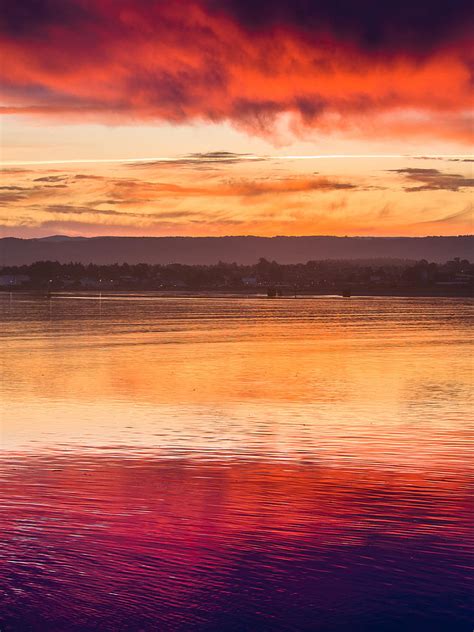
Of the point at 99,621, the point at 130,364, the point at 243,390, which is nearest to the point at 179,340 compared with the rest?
the point at 130,364

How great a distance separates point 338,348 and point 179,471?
157 feet

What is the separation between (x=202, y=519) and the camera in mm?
17531

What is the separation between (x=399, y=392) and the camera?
3947 centimetres

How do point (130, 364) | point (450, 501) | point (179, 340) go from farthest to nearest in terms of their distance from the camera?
point (179, 340)
point (130, 364)
point (450, 501)

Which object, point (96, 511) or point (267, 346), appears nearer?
point (96, 511)

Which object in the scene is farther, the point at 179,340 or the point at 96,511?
the point at 179,340

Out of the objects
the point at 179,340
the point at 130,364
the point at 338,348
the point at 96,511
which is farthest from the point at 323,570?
the point at 179,340

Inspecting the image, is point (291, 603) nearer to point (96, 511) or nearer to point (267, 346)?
point (96, 511)

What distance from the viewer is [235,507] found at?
1866cm

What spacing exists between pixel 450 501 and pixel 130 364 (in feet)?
116

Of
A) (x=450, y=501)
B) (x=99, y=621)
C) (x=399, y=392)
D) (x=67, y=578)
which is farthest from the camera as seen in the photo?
(x=399, y=392)

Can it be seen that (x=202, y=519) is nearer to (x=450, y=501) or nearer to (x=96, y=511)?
(x=96, y=511)

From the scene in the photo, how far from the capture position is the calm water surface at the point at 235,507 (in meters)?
13.2

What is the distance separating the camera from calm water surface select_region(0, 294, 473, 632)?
13.2m
